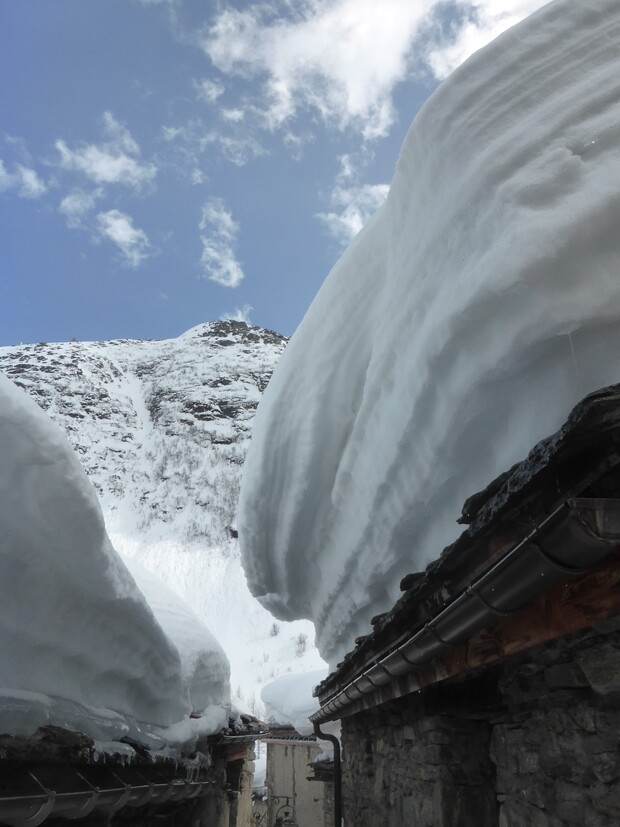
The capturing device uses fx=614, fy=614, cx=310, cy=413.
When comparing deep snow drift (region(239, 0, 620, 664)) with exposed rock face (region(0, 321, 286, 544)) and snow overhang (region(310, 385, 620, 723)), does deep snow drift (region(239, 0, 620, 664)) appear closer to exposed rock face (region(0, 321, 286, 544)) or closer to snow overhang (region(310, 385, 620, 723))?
snow overhang (region(310, 385, 620, 723))

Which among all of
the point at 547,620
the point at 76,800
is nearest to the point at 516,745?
the point at 547,620

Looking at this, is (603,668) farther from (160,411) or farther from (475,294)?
(160,411)

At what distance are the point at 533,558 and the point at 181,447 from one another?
3185 inches

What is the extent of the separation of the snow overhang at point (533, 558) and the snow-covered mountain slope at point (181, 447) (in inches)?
1142

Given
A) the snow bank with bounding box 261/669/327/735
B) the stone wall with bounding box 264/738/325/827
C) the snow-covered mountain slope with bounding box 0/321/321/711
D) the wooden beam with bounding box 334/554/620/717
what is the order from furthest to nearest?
the snow-covered mountain slope with bounding box 0/321/321/711, the stone wall with bounding box 264/738/325/827, the snow bank with bounding box 261/669/327/735, the wooden beam with bounding box 334/554/620/717

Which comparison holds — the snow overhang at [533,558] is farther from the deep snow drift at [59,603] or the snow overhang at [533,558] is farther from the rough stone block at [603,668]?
the deep snow drift at [59,603]

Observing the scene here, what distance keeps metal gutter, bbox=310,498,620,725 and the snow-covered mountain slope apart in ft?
95.2

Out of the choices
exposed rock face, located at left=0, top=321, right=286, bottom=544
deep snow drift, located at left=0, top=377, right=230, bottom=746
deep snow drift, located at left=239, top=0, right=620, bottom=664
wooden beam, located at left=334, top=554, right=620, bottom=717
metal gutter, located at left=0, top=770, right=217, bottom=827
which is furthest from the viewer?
exposed rock face, located at left=0, top=321, right=286, bottom=544

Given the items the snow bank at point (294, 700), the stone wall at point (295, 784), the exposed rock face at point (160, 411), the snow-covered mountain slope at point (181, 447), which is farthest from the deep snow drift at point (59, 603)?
the exposed rock face at point (160, 411)

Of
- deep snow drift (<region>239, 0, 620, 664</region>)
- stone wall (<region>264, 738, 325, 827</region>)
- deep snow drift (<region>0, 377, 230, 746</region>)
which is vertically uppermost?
deep snow drift (<region>239, 0, 620, 664</region>)

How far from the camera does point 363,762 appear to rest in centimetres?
458

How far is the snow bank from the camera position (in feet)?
34.9

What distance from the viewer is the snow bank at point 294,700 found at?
1063cm

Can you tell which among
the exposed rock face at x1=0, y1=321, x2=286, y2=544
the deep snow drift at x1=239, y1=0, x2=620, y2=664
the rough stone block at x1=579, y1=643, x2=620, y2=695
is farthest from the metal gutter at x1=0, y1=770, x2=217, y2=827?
the exposed rock face at x1=0, y1=321, x2=286, y2=544
